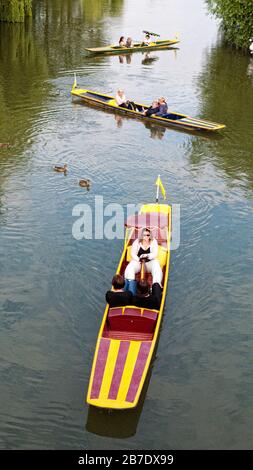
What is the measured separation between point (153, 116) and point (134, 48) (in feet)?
61.4

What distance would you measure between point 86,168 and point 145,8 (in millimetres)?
54514

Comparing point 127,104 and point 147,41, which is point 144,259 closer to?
point 127,104

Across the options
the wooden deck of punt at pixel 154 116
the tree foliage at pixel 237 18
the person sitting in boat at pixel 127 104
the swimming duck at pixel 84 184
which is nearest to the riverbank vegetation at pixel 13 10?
the tree foliage at pixel 237 18

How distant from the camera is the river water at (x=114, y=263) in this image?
34.3ft

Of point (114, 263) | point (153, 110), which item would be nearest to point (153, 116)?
point (153, 110)

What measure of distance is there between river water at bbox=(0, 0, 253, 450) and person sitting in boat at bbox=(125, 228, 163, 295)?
3.55ft

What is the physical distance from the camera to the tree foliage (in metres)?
41.8

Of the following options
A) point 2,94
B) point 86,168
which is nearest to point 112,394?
point 86,168

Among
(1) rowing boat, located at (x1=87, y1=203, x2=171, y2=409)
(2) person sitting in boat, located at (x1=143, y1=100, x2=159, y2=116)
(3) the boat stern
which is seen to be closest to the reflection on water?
(2) person sitting in boat, located at (x1=143, y1=100, x2=159, y2=116)

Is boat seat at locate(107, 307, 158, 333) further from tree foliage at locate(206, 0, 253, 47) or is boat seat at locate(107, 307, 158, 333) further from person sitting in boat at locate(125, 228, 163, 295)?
tree foliage at locate(206, 0, 253, 47)

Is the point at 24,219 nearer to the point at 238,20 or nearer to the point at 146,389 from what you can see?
the point at 146,389

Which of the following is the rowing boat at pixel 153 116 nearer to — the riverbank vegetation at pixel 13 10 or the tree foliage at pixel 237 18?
the tree foliage at pixel 237 18

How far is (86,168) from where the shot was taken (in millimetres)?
21641

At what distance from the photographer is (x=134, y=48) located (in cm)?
4284
